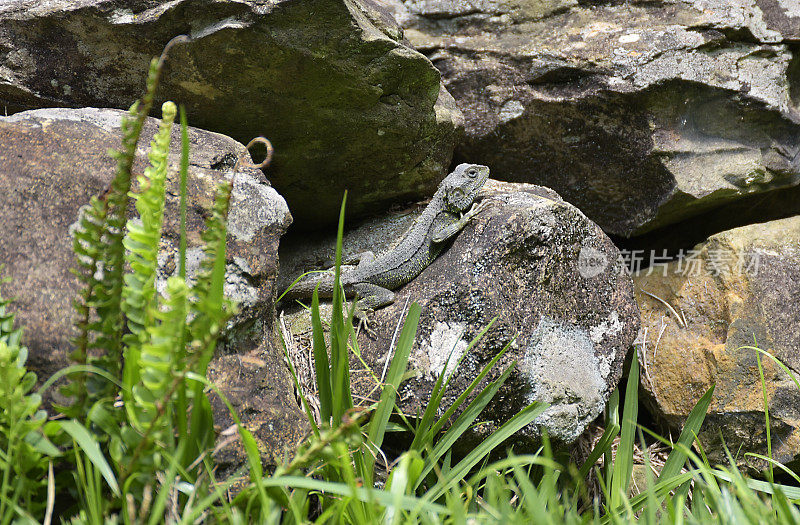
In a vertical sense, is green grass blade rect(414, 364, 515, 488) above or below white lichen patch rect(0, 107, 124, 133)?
below

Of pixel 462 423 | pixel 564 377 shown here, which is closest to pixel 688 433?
pixel 564 377

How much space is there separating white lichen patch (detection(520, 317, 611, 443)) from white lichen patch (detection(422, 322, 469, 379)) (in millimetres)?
324

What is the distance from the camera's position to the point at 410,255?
11.9 feet

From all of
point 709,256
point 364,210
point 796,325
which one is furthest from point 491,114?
point 796,325

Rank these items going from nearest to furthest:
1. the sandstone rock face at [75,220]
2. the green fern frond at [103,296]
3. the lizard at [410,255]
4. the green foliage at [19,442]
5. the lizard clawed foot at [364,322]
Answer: the green foliage at [19,442]
the green fern frond at [103,296]
the sandstone rock face at [75,220]
the lizard clawed foot at [364,322]
the lizard at [410,255]

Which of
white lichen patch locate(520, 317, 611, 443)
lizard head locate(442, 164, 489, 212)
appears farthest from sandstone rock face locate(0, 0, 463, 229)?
white lichen patch locate(520, 317, 611, 443)

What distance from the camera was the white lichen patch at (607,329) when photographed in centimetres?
328

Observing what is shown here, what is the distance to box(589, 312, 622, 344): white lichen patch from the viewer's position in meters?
3.28

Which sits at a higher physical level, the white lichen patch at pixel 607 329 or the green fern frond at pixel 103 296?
the green fern frond at pixel 103 296

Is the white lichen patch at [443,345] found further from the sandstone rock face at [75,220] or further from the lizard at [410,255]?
the sandstone rock face at [75,220]

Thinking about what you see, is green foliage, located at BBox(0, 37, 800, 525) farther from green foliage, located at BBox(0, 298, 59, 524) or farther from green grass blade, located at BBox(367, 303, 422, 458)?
green grass blade, located at BBox(367, 303, 422, 458)

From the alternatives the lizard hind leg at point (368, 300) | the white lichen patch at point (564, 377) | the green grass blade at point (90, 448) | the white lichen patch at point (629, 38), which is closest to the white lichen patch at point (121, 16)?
the lizard hind leg at point (368, 300)

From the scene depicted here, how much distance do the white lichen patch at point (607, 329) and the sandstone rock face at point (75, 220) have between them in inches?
66.1

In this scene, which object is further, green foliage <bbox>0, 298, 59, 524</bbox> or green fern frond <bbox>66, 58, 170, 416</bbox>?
green fern frond <bbox>66, 58, 170, 416</bbox>
